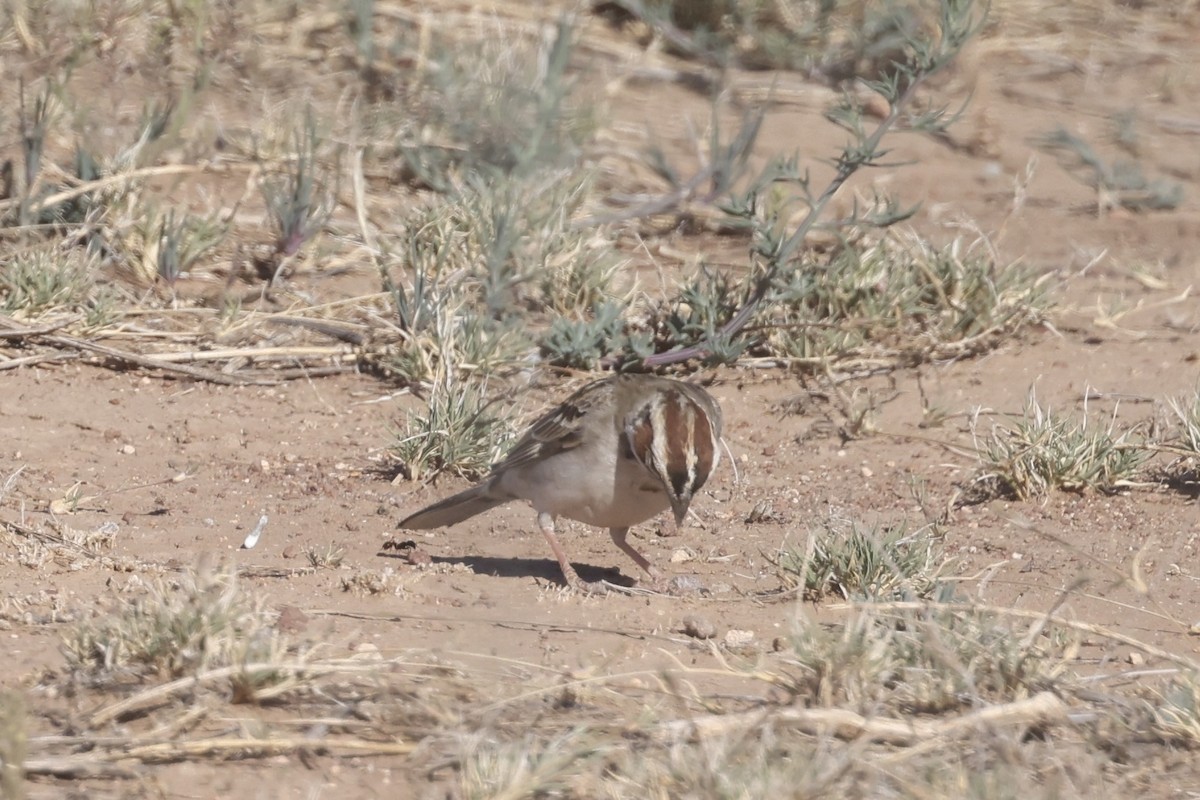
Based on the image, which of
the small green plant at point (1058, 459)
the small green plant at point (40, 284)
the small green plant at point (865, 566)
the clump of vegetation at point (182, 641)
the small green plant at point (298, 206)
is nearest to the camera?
the clump of vegetation at point (182, 641)

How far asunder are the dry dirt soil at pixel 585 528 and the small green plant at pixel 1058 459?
85mm

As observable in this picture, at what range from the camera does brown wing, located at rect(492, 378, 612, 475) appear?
5.84m

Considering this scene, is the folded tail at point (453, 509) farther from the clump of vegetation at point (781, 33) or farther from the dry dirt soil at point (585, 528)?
the clump of vegetation at point (781, 33)

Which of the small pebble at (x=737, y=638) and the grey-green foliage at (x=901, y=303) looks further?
the grey-green foliage at (x=901, y=303)

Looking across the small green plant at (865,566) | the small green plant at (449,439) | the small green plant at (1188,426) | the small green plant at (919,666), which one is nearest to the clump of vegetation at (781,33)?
the small green plant at (1188,426)

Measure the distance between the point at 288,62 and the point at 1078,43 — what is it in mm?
6018

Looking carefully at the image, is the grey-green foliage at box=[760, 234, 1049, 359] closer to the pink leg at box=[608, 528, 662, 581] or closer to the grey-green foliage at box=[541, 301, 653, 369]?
the grey-green foliage at box=[541, 301, 653, 369]

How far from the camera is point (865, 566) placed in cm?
535

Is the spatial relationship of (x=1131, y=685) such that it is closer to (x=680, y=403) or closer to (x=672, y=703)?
Result: (x=672, y=703)

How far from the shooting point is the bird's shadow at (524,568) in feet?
19.8

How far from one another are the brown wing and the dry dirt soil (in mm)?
432

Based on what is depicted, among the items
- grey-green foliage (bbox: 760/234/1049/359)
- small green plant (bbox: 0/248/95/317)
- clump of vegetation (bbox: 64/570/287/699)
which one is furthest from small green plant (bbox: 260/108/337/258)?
clump of vegetation (bbox: 64/570/287/699)

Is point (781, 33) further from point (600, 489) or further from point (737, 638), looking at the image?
point (737, 638)

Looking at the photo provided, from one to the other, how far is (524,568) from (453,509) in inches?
13.6
